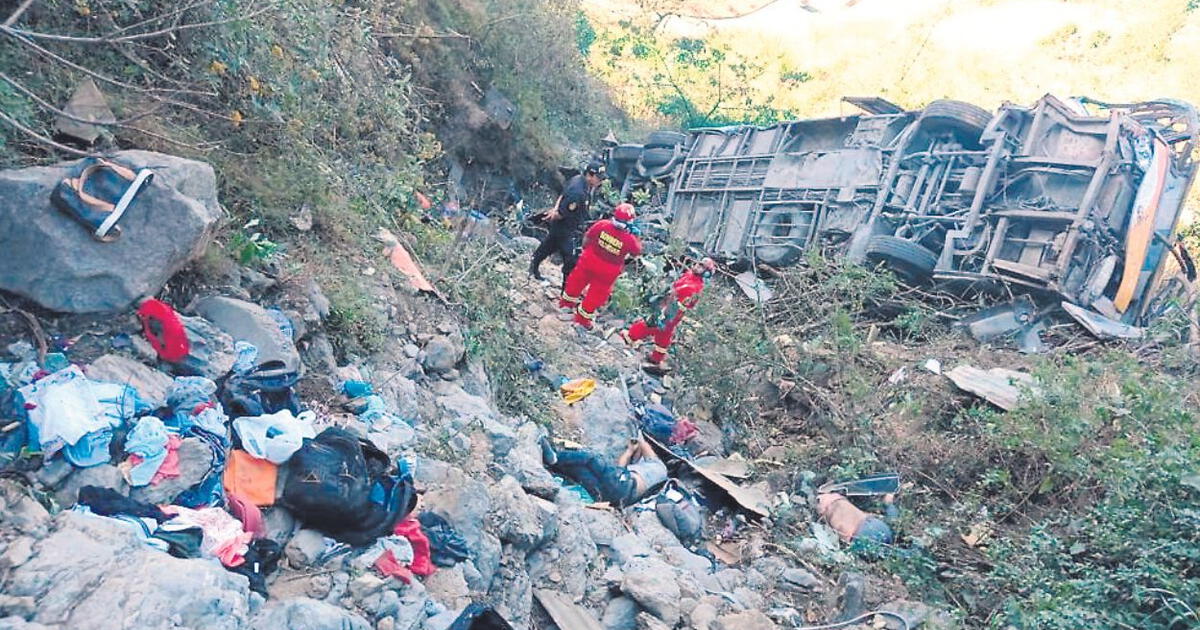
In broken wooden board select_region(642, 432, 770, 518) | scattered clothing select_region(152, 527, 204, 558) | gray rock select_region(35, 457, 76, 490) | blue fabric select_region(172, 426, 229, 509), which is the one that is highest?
gray rock select_region(35, 457, 76, 490)

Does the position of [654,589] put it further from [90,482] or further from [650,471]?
[90,482]

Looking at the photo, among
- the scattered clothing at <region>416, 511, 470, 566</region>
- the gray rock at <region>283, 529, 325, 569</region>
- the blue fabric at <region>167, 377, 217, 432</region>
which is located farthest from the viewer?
the scattered clothing at <region>416, 511, 470, 566</region>

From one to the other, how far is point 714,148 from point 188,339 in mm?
7554

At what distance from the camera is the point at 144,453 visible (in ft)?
8.00

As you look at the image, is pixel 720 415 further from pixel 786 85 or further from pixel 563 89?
pixel 786 85

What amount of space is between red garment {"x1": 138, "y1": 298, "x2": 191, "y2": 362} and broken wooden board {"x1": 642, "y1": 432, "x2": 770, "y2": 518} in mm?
2911

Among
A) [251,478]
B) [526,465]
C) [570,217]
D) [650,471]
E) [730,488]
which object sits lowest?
[730,488]

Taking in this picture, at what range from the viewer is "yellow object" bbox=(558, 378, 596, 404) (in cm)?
514

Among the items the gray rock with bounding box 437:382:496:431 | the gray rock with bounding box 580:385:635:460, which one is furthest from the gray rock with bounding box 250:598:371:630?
the gray rock with bounding box 580:385:635:460

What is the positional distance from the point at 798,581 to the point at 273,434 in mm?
2676

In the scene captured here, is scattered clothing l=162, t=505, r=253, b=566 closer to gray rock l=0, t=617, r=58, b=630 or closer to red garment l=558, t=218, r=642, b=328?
gray rock l=0, t=617, r=58, b=630

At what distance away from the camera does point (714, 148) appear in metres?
9.71

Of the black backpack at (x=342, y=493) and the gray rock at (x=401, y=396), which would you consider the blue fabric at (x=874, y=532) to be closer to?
the gray rock at (x=401, y=396)

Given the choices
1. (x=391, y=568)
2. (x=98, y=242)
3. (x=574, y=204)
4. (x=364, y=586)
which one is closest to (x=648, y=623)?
(x=391, y=568)
